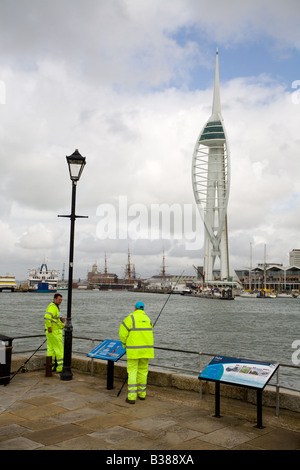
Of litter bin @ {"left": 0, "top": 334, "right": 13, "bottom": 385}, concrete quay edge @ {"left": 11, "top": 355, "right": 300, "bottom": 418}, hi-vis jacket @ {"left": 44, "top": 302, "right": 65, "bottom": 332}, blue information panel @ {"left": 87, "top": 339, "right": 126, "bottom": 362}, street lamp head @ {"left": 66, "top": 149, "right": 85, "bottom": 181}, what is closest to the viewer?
concrete quay edge @ {"left": 11, "top": 355, "right": 300, "bottom": 418}

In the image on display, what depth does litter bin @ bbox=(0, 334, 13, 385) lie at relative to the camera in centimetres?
786

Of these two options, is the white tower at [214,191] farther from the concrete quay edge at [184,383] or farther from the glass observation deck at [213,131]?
the concrete quay edge at [184,383]

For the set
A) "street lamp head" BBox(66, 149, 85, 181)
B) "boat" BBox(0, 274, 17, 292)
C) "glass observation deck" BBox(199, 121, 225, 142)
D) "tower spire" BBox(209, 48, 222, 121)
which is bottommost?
"boat" BBox(0, 274, 17, 292)

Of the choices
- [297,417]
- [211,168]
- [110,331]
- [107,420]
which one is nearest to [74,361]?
[107,420]

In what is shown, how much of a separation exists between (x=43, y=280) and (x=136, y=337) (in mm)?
139696

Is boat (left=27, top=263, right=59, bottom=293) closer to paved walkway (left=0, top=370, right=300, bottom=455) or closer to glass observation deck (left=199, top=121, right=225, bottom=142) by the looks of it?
glass observation deck (left=199, top=121, right=225, bottom=142)

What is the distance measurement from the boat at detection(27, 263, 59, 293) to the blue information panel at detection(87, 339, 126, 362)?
130673 mm

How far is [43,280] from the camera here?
142m

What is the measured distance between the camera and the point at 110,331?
3431 cm

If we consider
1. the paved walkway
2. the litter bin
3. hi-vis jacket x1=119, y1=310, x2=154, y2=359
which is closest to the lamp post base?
the paved walkway

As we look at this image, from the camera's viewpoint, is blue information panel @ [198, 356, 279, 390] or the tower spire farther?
the tower spire

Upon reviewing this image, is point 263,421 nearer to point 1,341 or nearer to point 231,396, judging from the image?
point 231,396

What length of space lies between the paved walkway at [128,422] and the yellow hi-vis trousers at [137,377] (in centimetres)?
16
